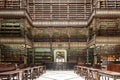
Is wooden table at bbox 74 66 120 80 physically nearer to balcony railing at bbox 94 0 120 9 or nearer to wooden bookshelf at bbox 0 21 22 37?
balcony railing at bbox 94 0 120 9

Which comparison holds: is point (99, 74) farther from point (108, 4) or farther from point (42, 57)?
point (42, 57)

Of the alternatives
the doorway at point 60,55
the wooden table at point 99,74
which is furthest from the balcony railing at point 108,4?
the wooden table at point 99,74

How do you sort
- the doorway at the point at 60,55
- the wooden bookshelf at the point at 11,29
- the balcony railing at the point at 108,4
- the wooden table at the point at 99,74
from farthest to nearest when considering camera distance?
the doorway at the point at 60,55 → the balcony railing at the point at 108,4 → the wooden bookshelf at the point at 11,29 → the wooden table at the point at 99,74

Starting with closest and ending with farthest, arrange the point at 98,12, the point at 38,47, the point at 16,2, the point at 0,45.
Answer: the point at 98,12 → the point at 0,45 → the point at 16,2 → the point at 38,47

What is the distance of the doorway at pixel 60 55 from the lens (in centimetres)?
2216

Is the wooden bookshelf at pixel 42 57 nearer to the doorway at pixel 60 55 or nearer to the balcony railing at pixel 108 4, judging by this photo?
the doorway at pixel 60 55

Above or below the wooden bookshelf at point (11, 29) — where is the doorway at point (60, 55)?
below

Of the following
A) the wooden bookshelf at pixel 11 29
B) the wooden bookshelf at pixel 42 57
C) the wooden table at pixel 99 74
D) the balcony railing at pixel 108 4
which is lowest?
the wooden bookshelf at pixel 42 57

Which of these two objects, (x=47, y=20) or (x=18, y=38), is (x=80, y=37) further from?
(x=18, y=38)

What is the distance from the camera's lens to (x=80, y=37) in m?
22.0

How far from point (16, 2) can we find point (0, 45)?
3.78 metres

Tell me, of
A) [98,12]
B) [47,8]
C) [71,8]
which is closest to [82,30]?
[71,8]

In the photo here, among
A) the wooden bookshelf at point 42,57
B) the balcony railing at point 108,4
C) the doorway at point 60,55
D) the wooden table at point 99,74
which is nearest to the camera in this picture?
the wooden table at point 99,74

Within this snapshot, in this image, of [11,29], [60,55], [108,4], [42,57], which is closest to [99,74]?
[108,4]
